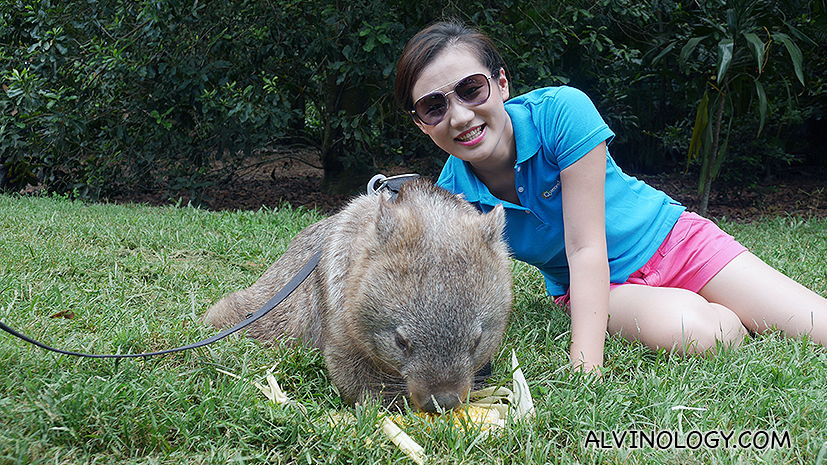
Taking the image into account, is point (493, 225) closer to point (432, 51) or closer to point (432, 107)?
point (432, 107)

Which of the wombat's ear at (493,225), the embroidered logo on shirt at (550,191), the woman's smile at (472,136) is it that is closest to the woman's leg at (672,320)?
the embroidered logo on shirt at (550,191)

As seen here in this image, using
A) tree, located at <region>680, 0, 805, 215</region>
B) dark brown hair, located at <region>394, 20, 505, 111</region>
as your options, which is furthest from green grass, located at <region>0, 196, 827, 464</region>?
tree, located at <region>680, 0, 805, 215</region>

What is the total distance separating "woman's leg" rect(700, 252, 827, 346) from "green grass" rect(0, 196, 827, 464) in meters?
0.12

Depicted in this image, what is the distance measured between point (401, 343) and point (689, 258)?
1978 mm

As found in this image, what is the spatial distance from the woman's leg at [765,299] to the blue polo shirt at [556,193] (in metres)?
0.39

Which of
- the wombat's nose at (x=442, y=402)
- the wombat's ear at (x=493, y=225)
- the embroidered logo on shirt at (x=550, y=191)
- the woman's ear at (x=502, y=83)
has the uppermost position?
the woman's ear at (x=502, y=83)

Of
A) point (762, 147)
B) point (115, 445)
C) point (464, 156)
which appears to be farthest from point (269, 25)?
point (762, 147)

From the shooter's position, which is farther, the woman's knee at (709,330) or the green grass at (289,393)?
the woman's knee at (709,330)

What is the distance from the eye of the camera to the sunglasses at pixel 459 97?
2.70 metres

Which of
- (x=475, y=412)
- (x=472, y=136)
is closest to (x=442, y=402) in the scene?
(x=475, y=412)

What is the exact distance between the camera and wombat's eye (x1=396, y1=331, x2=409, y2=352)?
2070mm

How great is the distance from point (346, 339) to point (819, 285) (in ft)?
11.0

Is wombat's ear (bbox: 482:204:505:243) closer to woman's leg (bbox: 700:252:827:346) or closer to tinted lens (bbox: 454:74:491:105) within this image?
tinted lens (bbox: 454:74:491:105)

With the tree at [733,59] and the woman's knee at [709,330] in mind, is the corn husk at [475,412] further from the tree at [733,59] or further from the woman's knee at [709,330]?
the tree at [733,59]
